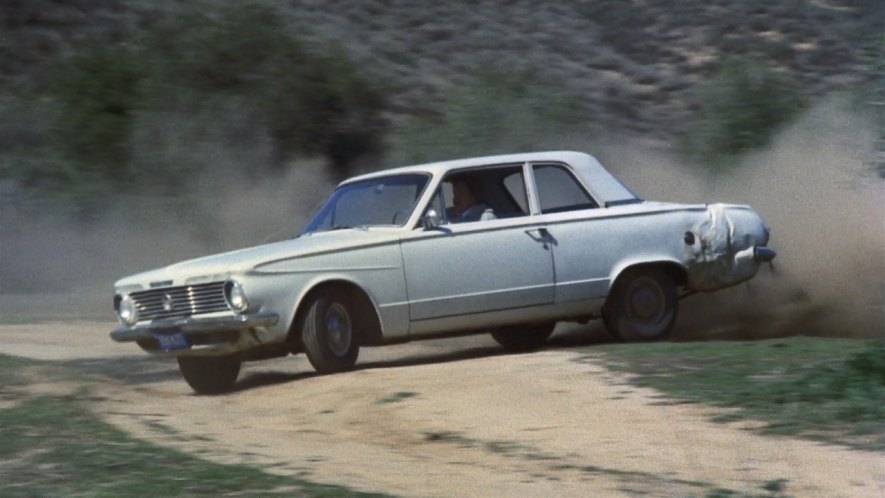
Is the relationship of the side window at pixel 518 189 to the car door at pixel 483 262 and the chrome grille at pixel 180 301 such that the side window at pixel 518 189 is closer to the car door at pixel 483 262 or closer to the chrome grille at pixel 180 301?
the car door at pixel 483 262

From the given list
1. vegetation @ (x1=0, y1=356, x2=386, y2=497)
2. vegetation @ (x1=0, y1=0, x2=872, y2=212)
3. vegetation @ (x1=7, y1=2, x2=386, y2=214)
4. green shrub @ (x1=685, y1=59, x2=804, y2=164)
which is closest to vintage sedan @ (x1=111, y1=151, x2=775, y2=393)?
vegetation @ (x1=0, y1=356, x2=386, y2=497)

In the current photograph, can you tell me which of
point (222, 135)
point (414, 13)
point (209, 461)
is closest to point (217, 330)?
point (209, 461)

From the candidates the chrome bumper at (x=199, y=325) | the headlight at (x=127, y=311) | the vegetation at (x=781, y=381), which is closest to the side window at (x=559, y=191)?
the vegetation at (x=781, y=381)

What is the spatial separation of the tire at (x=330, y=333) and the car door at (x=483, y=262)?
496 millimetres

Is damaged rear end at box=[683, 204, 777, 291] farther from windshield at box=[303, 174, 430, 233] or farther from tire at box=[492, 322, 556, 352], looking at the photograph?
windshield at box=[303, 174, 430, 233]

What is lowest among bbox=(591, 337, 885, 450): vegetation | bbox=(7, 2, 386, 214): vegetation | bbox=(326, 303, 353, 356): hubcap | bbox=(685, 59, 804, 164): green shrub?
bbox=(591, 337, 885, 450): vegetation

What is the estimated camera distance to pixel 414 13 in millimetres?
35688

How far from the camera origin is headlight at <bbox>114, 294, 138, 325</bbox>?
11922 mm

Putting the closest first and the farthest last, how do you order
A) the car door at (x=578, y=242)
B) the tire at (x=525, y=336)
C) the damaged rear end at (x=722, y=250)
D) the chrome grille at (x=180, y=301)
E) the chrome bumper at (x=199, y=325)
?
the chrome bumper at (x=199, y=325), the chrome grille at (x=180, y=301), the car door at (x=578, y=242), the damaged rear end at (x=722, y=250), the tire at (x=525, y=336)

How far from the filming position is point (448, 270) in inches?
483

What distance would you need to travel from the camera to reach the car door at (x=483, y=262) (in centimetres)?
1217

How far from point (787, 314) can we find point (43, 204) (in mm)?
12884

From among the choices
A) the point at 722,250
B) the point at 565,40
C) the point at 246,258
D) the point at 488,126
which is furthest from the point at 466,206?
the point at 565,40

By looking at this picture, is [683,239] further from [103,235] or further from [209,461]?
[103,235]
